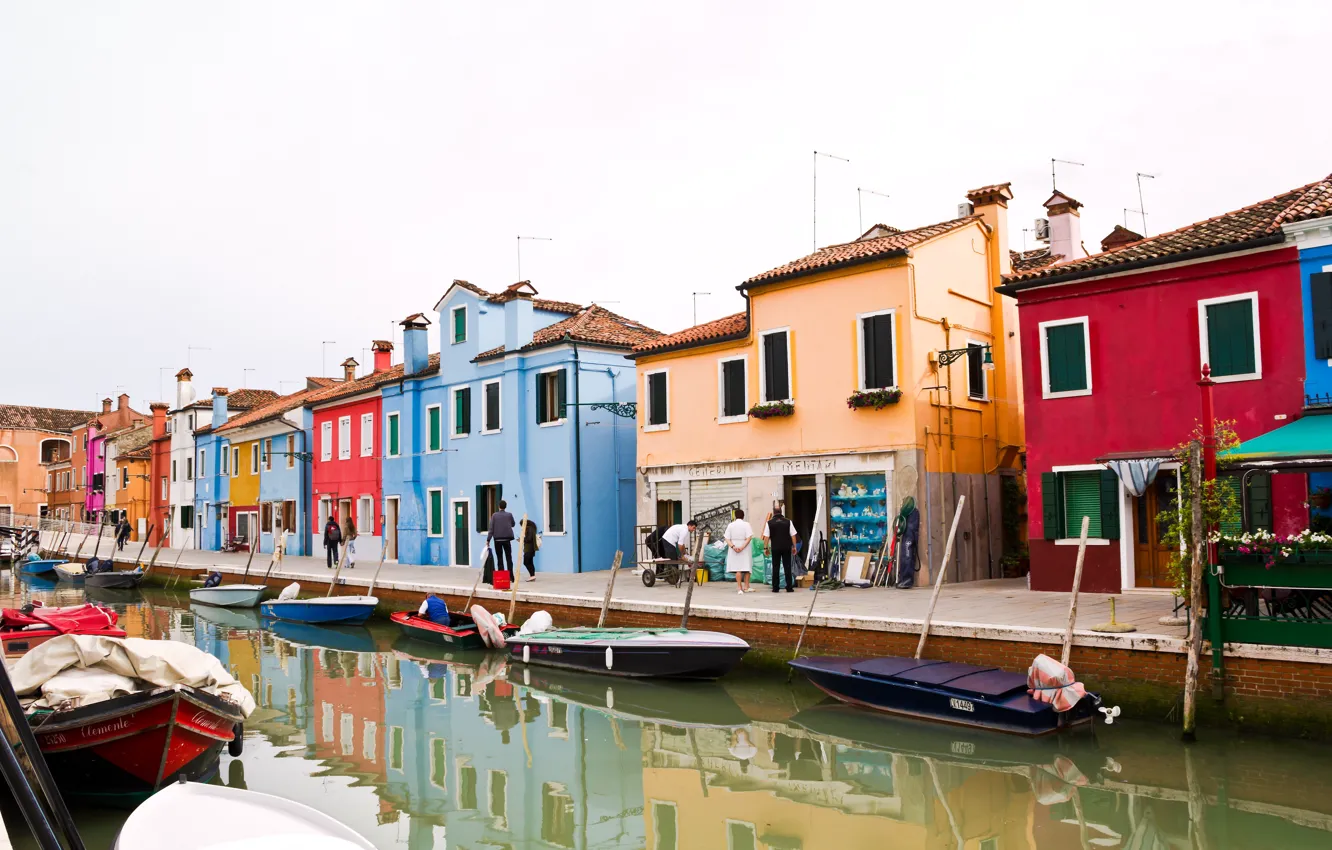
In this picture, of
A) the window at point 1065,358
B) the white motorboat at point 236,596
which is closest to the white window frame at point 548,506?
the white motorboat at point 236,596

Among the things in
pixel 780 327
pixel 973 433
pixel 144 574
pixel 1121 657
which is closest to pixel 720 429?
pixel 780 327

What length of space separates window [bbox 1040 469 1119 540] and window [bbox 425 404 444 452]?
58.7 ft

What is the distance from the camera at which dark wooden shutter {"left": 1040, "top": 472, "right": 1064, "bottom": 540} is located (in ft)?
53.1

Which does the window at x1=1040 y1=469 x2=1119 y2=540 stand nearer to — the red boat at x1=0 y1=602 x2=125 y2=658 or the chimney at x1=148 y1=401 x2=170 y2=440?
the red boat at x1=0 y1=602 x2=125 y2=658

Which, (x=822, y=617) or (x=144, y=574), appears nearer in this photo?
(x=822, y=617)

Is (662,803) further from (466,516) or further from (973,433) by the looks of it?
(466,516)

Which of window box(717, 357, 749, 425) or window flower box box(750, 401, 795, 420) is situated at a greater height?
window box(717, 357, 749, 425)

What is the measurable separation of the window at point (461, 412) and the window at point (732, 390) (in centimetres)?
916

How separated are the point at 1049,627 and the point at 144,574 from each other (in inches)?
1236

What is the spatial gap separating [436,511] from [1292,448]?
22.1 metres

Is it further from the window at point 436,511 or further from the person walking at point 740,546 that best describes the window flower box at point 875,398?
the window at point 436,511

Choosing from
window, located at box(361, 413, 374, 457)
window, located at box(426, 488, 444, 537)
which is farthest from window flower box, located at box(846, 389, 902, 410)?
window, located at box(361, 413, 374, 457)

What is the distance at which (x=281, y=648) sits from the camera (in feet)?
65.0

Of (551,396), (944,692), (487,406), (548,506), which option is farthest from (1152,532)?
(487,406)
